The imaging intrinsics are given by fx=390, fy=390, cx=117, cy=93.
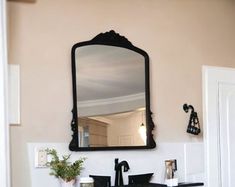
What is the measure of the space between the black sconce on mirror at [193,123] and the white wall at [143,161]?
117 millimetres

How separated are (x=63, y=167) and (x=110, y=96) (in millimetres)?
621

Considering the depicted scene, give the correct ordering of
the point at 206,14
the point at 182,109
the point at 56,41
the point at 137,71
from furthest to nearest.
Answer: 1. the point at 206,14
2. the point at 182,109
3. the point at 137,71
4. the point at 56,41

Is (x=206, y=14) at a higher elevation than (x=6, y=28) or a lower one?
higher

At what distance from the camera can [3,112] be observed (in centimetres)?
236

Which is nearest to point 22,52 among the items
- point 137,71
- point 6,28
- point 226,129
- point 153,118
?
point 6,28

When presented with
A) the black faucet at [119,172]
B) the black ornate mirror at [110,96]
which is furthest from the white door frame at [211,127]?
the black faucet at [119,172]

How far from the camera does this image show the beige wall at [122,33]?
2531 mm

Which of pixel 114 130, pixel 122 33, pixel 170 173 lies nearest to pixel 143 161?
pixel 170 173

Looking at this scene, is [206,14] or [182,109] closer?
[182,109]

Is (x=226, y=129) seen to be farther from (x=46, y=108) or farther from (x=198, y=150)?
(x=46, y=108)

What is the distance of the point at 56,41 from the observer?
2648 mm

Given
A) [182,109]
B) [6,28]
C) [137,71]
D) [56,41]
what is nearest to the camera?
[6,28]

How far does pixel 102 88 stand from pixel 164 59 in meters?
0.61

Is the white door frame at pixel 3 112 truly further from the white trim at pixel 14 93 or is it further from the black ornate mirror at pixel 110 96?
the black ornate mirror at pixel 110 96
